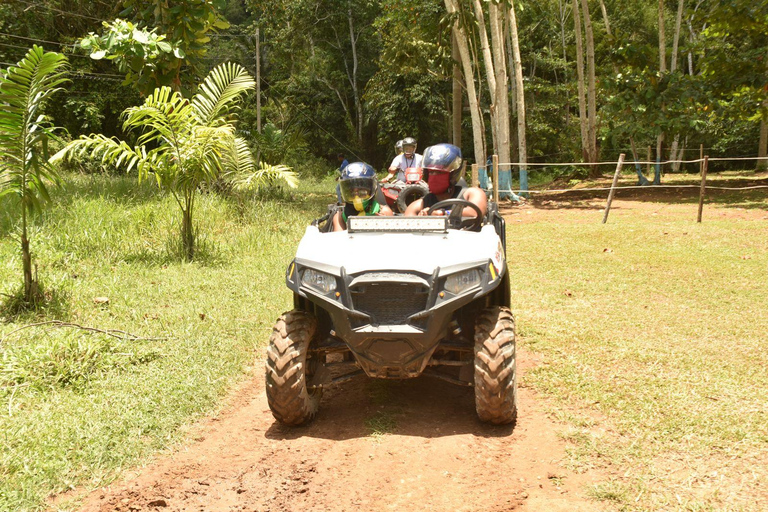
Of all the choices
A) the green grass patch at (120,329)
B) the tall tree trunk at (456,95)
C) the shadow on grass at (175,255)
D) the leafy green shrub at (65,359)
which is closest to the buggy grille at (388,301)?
the green grass patch at (120,329)

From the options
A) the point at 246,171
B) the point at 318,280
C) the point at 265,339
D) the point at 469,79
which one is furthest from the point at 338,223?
the point at 469,79

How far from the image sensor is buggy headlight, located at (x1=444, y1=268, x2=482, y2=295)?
4562mm

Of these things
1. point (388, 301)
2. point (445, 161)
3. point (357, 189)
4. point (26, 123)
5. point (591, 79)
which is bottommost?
point (388, 301)

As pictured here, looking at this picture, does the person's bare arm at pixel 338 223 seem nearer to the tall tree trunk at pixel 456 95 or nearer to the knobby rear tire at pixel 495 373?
the knobby rear tire at pixel 495 373

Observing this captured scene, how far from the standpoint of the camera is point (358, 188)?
19.7ft

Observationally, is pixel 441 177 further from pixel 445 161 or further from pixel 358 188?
pixel 358 188

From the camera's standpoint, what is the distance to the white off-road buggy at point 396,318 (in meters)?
4.51

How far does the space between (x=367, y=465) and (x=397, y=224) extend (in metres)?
1.67

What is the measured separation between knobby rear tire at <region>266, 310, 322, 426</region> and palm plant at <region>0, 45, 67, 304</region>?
3489 mm

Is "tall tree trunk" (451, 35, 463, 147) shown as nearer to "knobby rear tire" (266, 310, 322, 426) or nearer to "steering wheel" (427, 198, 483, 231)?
"steering wheel" (427, 198, 483, 231)

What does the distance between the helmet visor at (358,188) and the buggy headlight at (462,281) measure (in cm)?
167

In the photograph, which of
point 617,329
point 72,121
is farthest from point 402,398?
point 72,121

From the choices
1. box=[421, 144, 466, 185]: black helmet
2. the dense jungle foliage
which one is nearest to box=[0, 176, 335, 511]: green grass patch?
box=[421, 144, 466, 185]: black helmet

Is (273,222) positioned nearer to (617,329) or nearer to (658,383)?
(617,329)
